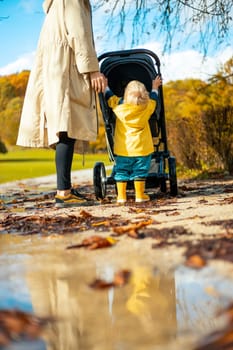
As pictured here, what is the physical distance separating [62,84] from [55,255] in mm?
2759

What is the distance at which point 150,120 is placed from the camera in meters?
6.70

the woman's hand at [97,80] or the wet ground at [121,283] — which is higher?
the woman's hand at [97,80]

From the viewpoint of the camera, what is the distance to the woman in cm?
553

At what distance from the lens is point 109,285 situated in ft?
7.80

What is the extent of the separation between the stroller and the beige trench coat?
553 mm

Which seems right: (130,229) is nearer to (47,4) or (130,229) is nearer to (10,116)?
(47,4)

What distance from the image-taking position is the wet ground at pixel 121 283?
1840 millimetres

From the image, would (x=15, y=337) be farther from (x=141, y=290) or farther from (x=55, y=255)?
(x=55, y=255)

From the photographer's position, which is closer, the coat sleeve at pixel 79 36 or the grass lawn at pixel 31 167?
the coat sleeve at pixel 79 36

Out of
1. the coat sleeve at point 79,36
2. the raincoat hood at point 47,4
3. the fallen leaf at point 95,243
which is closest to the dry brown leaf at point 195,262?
the fallen leaf at point 95,243

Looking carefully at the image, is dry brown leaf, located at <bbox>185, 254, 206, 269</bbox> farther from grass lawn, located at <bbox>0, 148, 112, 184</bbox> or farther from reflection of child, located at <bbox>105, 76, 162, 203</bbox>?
grass lawn, located at <bbox>0, 148, 112, 184</bbox>

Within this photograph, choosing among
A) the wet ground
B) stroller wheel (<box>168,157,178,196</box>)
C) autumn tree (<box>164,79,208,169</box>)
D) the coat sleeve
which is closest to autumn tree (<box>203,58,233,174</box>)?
autumn tree (<box>164,79,208,169</box>)

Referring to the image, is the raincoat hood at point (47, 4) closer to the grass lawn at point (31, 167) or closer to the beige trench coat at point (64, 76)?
the beige trench coat at point (64, 76)

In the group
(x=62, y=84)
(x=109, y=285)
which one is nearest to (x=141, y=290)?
(x=109, y=285)
